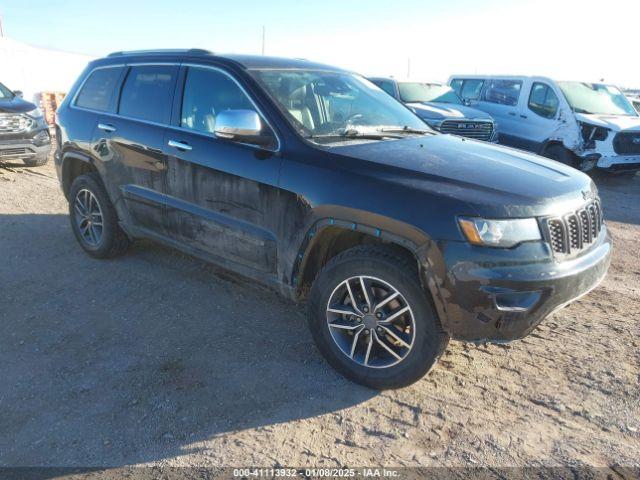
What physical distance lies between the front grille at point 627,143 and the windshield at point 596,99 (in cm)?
91

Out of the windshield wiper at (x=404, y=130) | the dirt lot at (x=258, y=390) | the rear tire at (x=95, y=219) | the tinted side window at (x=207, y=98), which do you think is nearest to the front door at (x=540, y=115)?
the dirt lot at (x=258, y=390)

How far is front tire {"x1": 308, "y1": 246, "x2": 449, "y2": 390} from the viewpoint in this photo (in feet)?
9.05

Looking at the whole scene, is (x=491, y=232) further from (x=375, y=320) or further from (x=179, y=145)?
(x=179, y=145)

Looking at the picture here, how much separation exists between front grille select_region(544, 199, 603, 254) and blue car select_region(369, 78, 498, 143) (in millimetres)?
5854

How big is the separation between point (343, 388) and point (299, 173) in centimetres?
A: 132

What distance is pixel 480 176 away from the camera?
2836mm

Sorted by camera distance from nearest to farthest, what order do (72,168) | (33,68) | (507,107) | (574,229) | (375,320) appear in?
(574,229)
(375,320)
(72,168)
(507,107)
(33,68)

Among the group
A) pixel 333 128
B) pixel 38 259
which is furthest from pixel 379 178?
pixel 38 259

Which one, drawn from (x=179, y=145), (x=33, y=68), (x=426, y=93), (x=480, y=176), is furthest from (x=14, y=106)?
(x=33, y=68)

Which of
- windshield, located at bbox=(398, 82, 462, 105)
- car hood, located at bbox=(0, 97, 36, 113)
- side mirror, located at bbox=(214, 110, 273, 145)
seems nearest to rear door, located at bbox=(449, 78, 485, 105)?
windshield, located at bbox=(398, 82, 462, 105)

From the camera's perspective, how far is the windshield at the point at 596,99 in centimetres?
1023

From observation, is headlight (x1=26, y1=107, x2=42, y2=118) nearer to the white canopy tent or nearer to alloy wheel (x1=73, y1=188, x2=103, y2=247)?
alloy wheel (x1=73, y1=188, x2=103, y2=247)

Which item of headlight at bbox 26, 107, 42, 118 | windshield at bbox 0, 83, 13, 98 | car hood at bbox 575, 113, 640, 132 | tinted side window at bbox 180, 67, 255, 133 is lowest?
headlight at bbox 26, 107, 42, 118

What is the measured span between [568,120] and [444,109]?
2.37 metres
